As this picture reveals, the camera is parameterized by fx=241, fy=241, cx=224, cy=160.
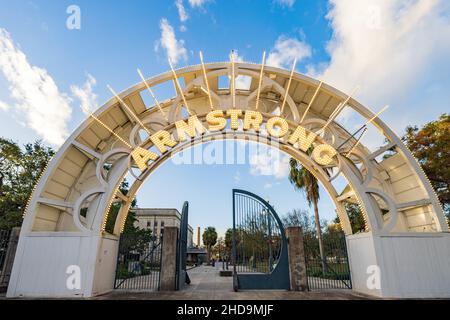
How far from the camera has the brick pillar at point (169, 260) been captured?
11.1 metres

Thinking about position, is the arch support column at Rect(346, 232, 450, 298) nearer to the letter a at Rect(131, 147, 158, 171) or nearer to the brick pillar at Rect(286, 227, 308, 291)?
the brick pillar at Rect(286, 227, 308, 291)

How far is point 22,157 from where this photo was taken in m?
22.2

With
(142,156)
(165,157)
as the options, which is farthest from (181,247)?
(142,156)

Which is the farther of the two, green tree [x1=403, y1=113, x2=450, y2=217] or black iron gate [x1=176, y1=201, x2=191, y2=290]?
green tree [x1=403, y1=113, x2=450, y2=217]

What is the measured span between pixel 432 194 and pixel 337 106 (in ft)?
18.4

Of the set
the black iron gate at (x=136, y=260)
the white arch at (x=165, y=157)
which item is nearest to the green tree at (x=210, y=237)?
the black iron gate at (x=136, y=260)

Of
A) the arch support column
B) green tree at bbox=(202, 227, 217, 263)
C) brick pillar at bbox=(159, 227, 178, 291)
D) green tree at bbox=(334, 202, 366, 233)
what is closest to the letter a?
brick pillar at bbox=(159, 227, 178, 291)

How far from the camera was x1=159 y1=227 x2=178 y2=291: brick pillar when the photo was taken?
11.1 m

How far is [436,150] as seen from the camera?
17.1m

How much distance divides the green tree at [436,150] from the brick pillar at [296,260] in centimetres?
1289

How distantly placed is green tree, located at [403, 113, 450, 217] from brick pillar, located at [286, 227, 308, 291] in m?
12.9

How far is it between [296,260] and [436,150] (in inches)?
559
